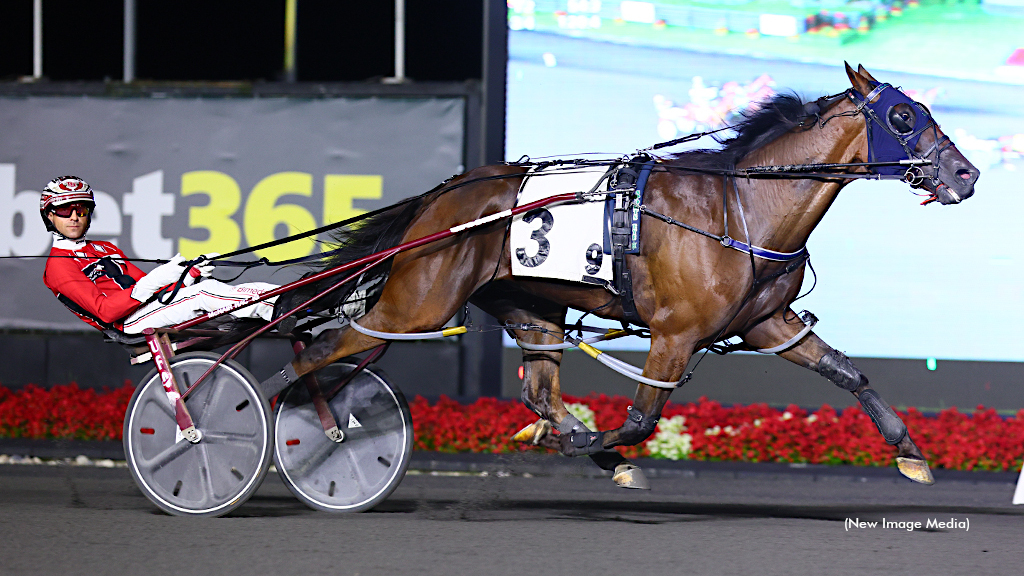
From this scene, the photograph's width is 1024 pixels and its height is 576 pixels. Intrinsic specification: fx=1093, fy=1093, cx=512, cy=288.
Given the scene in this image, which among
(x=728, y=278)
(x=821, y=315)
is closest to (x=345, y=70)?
(x=821, y=315)

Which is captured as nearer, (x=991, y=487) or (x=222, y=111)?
(x=991, y=487)

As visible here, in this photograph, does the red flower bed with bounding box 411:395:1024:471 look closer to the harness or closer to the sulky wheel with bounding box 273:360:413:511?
the sulky wheel with bounding box 273:360:413:511

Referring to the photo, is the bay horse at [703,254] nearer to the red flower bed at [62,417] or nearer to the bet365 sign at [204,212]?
the red flower bed at [62,417]

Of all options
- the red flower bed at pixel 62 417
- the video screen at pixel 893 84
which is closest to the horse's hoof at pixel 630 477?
the video screen at pixel 893 84

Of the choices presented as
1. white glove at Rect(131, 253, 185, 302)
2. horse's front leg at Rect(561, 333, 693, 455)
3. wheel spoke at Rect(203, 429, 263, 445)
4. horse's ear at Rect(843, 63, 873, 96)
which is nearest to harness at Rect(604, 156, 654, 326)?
horse's front leg at Rect(561, 333, 693, 455)

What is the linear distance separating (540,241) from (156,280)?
2036mm

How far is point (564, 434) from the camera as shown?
589 centimetres

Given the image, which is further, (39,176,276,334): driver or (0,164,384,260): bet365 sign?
(0,164,384,260): bet365 sign

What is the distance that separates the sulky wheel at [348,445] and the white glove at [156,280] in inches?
36.4

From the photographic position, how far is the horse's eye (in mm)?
5391

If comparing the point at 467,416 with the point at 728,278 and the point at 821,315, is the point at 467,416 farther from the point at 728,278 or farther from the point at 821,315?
the point at 728,278

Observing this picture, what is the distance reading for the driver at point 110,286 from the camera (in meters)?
5.79

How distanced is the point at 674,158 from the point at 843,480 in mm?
3382

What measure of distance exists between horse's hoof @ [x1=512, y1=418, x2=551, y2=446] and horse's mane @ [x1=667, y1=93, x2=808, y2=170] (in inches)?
63.2
